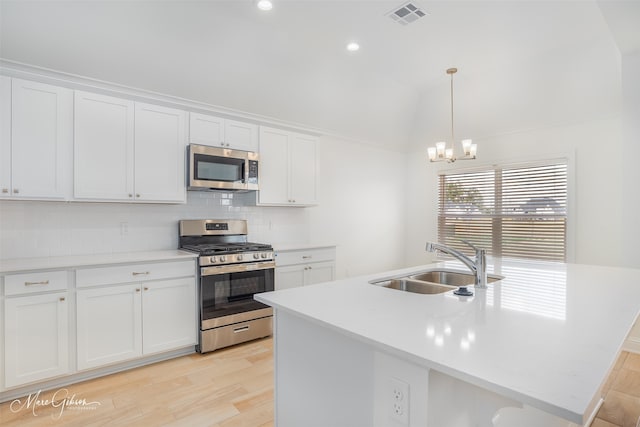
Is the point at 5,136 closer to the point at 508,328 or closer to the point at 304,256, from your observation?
the point at 304,256

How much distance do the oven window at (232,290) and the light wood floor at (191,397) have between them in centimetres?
42

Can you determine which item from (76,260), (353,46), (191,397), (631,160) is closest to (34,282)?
(76,260)

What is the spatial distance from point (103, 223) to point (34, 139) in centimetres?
90

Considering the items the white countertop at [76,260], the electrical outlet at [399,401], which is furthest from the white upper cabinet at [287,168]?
the electrical outlet at [399,401]

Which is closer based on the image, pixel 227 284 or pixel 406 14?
pixel 406 14

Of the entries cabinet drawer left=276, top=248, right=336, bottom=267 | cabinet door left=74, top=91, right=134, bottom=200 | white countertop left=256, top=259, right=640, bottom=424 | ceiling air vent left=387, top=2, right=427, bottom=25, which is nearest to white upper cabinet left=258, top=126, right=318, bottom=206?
cabinet drawer left=276, top=248, right=336, bottom=267

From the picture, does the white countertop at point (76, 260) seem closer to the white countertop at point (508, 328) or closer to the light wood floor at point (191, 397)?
the light wood floor at point (191, 397)

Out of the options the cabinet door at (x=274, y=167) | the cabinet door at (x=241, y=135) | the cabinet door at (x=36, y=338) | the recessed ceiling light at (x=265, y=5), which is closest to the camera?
the cabinet door at (x=36, y=338)

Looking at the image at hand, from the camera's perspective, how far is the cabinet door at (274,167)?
13.1ft

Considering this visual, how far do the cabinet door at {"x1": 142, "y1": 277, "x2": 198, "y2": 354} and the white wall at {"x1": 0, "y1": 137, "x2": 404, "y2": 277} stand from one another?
68 centimetres

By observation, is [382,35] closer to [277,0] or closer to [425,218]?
[277,0]

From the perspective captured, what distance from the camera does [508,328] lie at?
48.3 inches

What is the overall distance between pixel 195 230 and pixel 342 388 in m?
2.77

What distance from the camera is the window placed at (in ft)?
14.7
